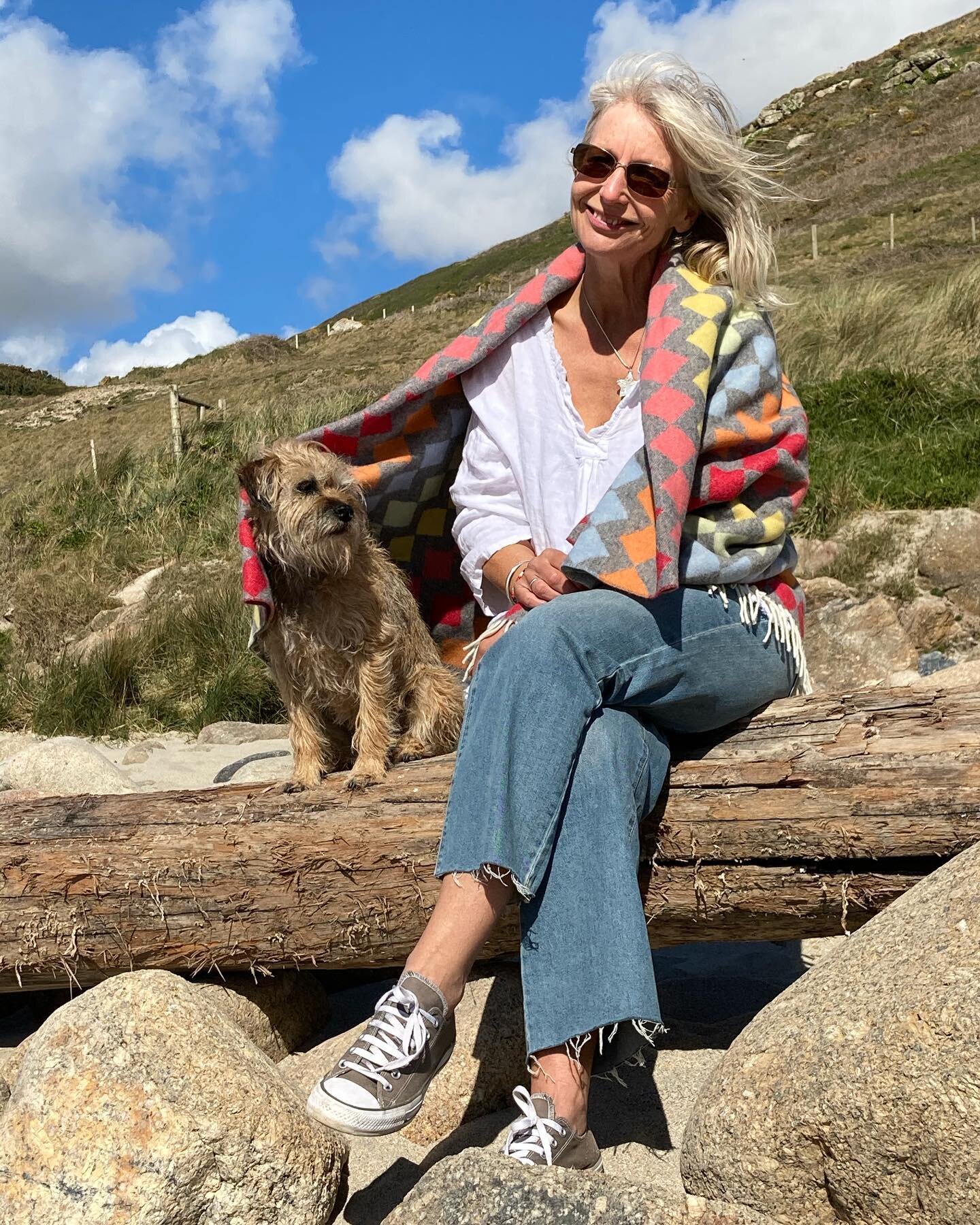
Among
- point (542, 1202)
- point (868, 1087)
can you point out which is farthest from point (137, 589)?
point (868, 1087)

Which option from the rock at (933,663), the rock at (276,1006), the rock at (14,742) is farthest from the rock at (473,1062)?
the rock at (14,742)

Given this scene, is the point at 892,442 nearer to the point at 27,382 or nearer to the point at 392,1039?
the point at 392,1039

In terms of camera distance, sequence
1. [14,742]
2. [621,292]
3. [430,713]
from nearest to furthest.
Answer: [621,292], [430,713], [14,742]

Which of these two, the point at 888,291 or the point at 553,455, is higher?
the point at 888,291

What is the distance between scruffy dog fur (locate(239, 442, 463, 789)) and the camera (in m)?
4.06

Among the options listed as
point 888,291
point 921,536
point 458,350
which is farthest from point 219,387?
point 458,350

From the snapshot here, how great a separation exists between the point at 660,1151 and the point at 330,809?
57.4 inches

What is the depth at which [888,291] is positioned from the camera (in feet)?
42.9

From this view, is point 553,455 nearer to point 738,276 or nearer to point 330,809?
point 738,276

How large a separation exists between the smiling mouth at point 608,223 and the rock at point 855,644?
434 centimetres

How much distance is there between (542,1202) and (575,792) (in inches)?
38.6

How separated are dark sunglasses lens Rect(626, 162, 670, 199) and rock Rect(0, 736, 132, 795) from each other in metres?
3.71

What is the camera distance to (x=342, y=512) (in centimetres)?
403

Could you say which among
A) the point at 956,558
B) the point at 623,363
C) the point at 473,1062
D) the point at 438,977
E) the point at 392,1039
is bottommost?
the point at 473,1062
